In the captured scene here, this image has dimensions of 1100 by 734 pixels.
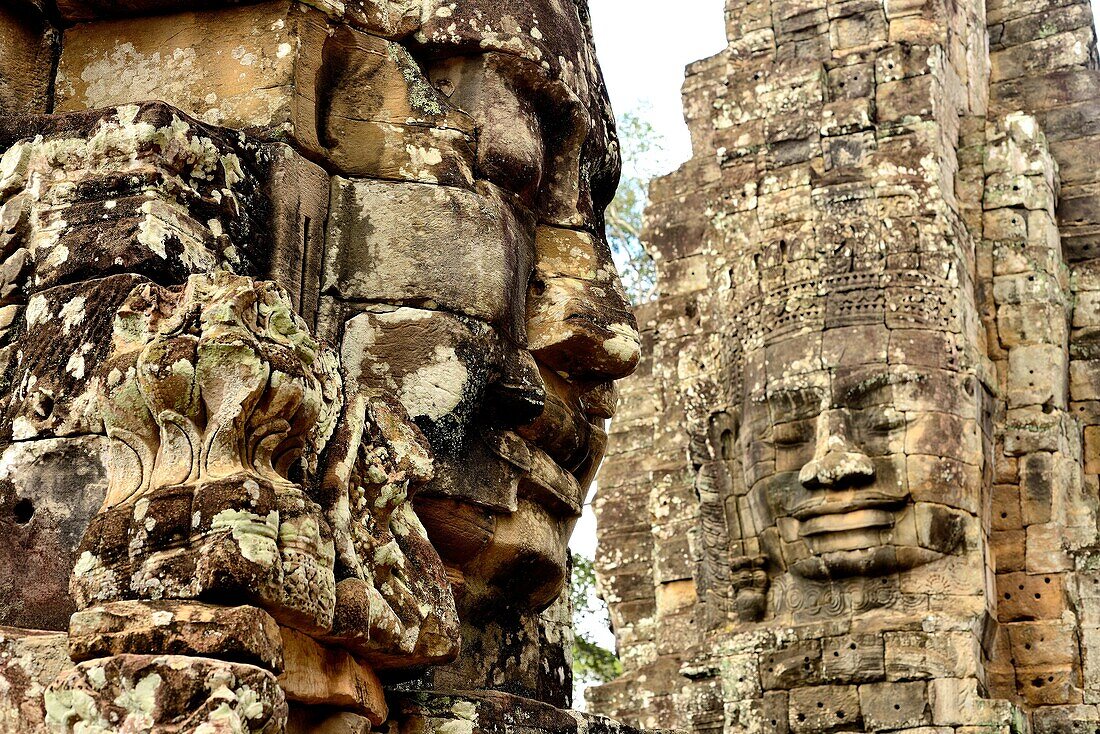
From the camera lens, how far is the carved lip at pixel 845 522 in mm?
11883

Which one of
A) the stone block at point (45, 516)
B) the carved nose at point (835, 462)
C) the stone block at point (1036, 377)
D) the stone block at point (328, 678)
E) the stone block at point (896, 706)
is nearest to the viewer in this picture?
the stone block at point (328, 678)

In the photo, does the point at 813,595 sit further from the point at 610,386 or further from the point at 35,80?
the point at 35,80

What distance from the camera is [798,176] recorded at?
1307 cm

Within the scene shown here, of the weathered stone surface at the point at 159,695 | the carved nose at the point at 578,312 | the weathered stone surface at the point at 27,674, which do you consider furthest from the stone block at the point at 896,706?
the weathered stone surface at the point at 159,695

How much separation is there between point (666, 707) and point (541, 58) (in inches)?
380

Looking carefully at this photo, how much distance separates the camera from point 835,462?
39.0ft

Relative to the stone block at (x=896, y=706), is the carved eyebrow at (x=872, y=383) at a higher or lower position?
higher

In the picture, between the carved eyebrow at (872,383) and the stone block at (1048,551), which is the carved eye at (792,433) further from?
the stone block at (1048,551)

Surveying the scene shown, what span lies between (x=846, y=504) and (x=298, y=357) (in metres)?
9.28

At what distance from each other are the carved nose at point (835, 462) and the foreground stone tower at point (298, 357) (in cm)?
715

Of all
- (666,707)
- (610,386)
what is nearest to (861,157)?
(666,707)

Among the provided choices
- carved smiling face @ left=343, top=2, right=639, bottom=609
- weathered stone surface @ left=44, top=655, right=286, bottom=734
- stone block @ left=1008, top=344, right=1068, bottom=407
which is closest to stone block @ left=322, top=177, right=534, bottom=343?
carved smiling face @ left=343, top=2, right=639, bottom=609

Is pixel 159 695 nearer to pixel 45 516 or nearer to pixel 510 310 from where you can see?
pixel 45 516

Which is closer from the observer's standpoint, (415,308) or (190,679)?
(190,679)
